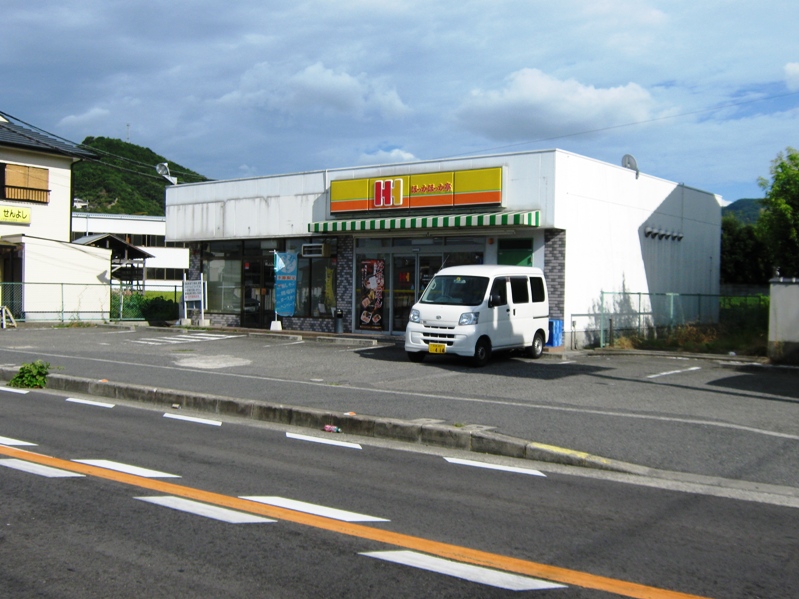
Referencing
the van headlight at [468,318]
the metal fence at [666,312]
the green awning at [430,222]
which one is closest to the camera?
the van headlight at [468,318]

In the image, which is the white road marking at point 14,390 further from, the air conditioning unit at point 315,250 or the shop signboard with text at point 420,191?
the air conditioning unit at point 315,250

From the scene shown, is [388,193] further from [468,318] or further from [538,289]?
[468,318]

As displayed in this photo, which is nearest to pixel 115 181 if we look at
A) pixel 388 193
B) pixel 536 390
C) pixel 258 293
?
pixel 258 293

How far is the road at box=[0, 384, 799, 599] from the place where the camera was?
4.36 metres

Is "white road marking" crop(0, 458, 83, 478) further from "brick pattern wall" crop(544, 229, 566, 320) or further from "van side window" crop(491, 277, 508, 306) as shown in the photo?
"brick pattern wall" crop(544, 229, 566, 320)

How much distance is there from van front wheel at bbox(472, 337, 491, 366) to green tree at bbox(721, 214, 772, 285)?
75.0ft

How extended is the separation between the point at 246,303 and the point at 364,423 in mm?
17632

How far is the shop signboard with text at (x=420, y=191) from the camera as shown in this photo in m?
20.3

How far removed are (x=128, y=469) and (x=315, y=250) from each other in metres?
17.4

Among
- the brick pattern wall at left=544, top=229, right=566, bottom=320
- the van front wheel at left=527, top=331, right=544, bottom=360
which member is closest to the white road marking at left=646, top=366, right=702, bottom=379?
the van front wheel at left=527, top=331, right=544, bottom=360

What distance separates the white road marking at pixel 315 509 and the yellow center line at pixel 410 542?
70 mm

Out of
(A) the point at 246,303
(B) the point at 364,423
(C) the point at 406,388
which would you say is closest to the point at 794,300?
(C) the point at 406,388

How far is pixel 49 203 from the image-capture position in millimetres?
34469

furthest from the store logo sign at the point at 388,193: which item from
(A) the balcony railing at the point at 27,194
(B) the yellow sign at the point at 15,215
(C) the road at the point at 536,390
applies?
(A) the balcony railing at the point at 27,194
